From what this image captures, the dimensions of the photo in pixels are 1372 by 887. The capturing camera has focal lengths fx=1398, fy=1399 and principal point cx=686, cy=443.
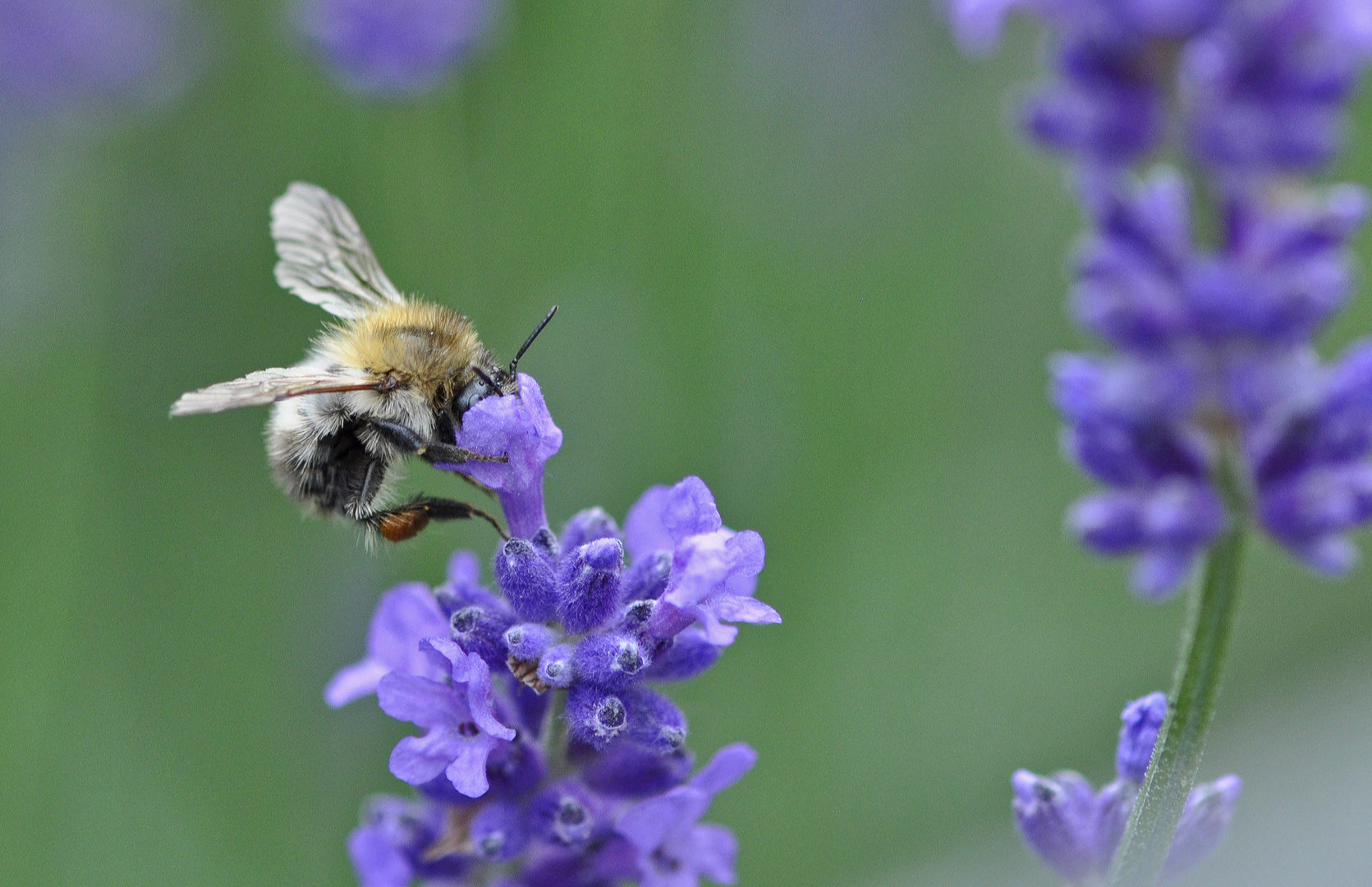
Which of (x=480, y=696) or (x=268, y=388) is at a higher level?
(x=268, y=388)

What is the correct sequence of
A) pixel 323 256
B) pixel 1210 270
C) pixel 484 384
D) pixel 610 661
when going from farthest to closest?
pixel 323 256
pixel 484 384
pixel 610 661
pixel 1210 270

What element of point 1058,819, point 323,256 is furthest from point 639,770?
point 323,256

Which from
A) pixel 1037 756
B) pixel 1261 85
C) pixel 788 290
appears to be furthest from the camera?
pixel 788 290

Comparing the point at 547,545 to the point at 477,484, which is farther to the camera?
the point at 477,484

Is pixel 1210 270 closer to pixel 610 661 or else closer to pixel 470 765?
pixel 610 661

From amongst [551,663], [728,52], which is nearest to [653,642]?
[551,663]

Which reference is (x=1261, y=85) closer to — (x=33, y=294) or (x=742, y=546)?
(x=742, y=546)

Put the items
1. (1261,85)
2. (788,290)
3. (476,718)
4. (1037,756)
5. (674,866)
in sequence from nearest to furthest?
(1261,85), (476,718), (674,866), (1037,756), (788,290)

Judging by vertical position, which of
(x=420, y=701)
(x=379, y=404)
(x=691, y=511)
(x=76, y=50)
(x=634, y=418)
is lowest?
(x=420, y=701)
